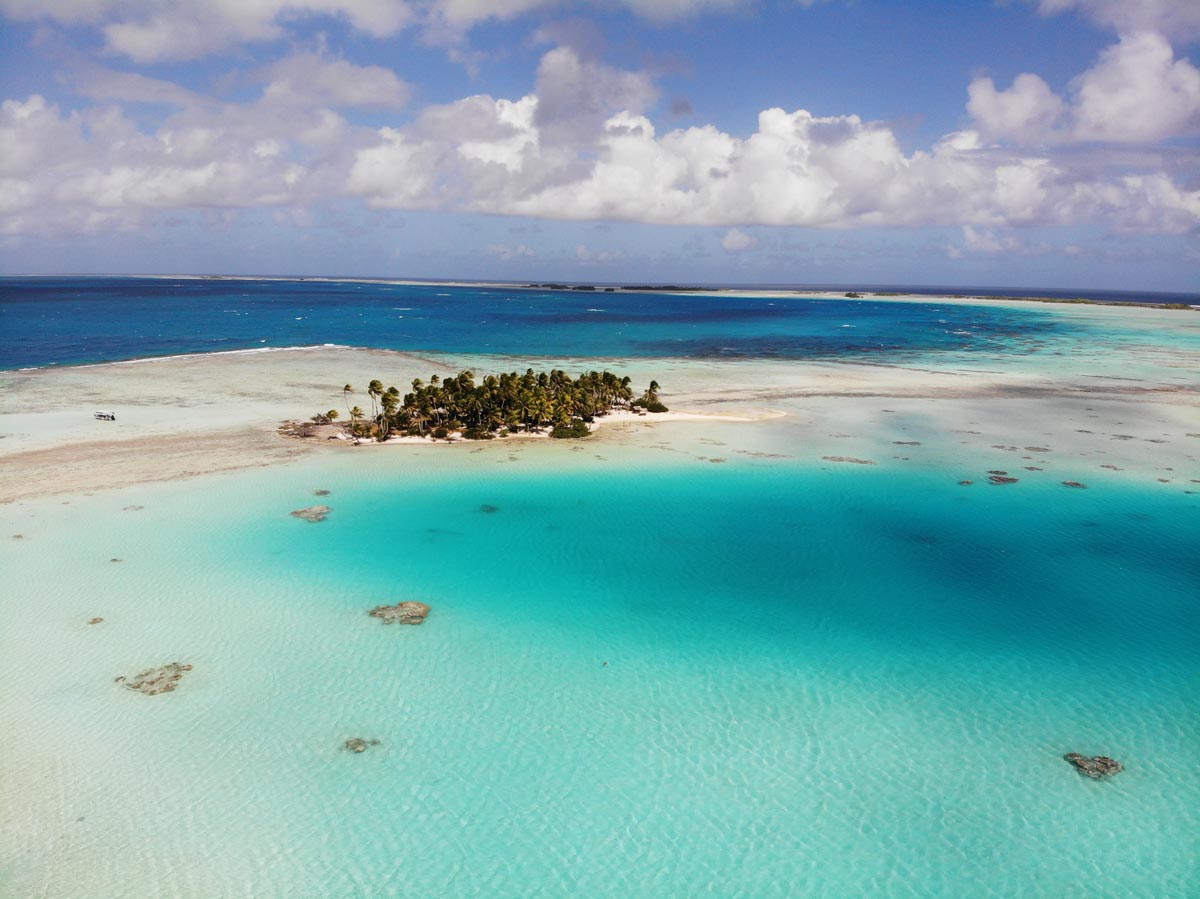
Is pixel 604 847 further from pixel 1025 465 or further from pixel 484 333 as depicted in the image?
pixel 484 333

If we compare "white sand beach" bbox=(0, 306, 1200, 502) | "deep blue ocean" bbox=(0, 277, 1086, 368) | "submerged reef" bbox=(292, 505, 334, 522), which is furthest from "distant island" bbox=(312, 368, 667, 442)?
"deep blue ocean" bbox=(0, 277, 1086, 368)

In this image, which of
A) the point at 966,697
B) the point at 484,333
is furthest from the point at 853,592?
the point at 484,333

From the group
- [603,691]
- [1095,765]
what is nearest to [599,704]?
[603,691]

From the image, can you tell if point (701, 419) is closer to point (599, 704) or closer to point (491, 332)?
point (599, 704)

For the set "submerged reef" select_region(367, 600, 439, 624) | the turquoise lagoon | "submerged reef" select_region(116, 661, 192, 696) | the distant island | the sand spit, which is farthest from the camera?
the distant island

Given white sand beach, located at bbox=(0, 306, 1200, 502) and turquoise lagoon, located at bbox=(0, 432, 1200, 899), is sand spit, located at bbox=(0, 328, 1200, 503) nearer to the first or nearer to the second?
white sand beach, located at bbox=(0, 306, 1200, 502)

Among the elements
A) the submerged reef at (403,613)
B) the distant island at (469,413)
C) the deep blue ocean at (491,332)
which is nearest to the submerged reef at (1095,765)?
the submerged reef at (403,613)
